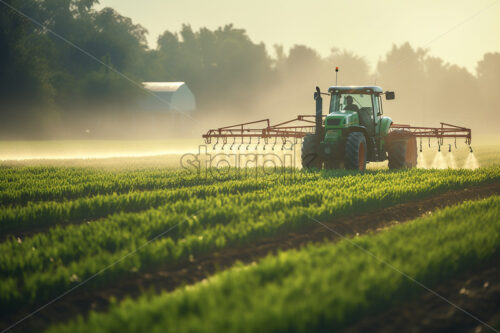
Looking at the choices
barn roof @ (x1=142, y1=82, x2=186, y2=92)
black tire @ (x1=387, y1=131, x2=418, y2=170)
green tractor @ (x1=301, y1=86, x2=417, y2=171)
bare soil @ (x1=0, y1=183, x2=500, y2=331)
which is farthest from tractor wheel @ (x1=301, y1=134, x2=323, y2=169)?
barn roof @ (x1=142, y1=82, x2=186, y2=92)

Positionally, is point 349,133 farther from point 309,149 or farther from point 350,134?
point 309,149

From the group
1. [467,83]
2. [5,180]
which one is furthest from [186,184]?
[467,83]

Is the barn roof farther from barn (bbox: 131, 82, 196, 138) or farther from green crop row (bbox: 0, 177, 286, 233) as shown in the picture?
green crop row (bbox: 0, 177, 286, 233)

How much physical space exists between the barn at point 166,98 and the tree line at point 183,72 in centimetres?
199

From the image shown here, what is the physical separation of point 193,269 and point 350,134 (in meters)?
9.67

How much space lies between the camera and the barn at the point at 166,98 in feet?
189

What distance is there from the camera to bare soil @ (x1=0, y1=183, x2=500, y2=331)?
5078 mm

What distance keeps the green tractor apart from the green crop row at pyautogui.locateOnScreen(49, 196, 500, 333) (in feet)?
27.9

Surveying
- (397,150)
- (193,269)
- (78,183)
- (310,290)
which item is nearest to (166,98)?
(397,150)

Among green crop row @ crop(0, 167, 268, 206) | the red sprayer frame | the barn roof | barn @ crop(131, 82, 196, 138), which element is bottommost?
green crop row @ crop(0, 167, 268, 206)

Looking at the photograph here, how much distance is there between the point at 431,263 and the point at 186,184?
31.8ft

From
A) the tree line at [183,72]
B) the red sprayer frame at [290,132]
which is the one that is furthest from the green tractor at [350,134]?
the tree line at [183,72]

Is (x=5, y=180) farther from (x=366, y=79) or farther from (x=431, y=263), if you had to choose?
(x=366, y=79)

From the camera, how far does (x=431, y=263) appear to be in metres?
5.49
